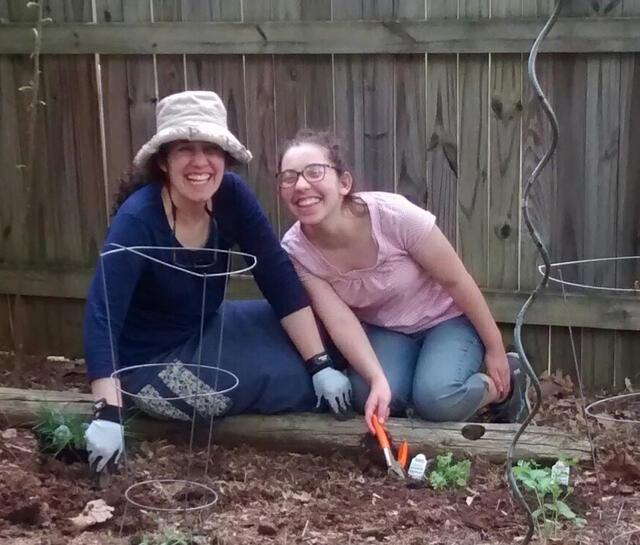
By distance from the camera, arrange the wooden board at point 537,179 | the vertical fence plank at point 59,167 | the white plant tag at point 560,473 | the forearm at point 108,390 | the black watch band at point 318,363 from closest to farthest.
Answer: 1. the white plant tag at point 560,473
2. the forearm at point 108,390
3. the black watch band at point 318,363
4. the wooden board at point 537,179
5. the vertical fence plank at point 59,167

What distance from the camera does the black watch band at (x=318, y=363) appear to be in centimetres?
311

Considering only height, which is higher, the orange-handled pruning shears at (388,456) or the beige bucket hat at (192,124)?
the beige bucket hat at (192,124)

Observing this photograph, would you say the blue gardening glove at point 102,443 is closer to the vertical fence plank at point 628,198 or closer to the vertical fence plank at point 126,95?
the vertical fence plank at point 126,95

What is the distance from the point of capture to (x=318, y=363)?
3109 millimetres

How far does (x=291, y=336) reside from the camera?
318 cm

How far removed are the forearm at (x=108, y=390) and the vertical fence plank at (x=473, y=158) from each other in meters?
1.45

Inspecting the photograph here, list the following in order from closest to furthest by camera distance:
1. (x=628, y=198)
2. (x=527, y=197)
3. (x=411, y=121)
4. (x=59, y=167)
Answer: (x=527, y=197) → (x=628, y=198) → (x=411, y=121) → (x=59, y=167)

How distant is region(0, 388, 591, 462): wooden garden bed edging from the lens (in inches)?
114

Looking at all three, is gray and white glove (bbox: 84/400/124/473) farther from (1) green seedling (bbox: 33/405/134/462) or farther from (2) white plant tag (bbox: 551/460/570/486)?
(2) white plant tag (bbox: 551/460/570/486)

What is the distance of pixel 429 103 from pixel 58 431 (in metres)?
1.70

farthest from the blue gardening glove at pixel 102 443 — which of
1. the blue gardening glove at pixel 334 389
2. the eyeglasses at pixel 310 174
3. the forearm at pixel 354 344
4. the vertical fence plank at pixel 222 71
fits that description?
the vertical fence plank at pixel 222 71

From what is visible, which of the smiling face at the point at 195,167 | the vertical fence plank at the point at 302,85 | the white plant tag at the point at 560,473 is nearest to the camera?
the white plant tag at the point at 560,473

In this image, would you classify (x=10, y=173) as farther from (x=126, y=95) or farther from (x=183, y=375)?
(x=183, y=375)

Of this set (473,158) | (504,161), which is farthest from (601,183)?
(473,158)
